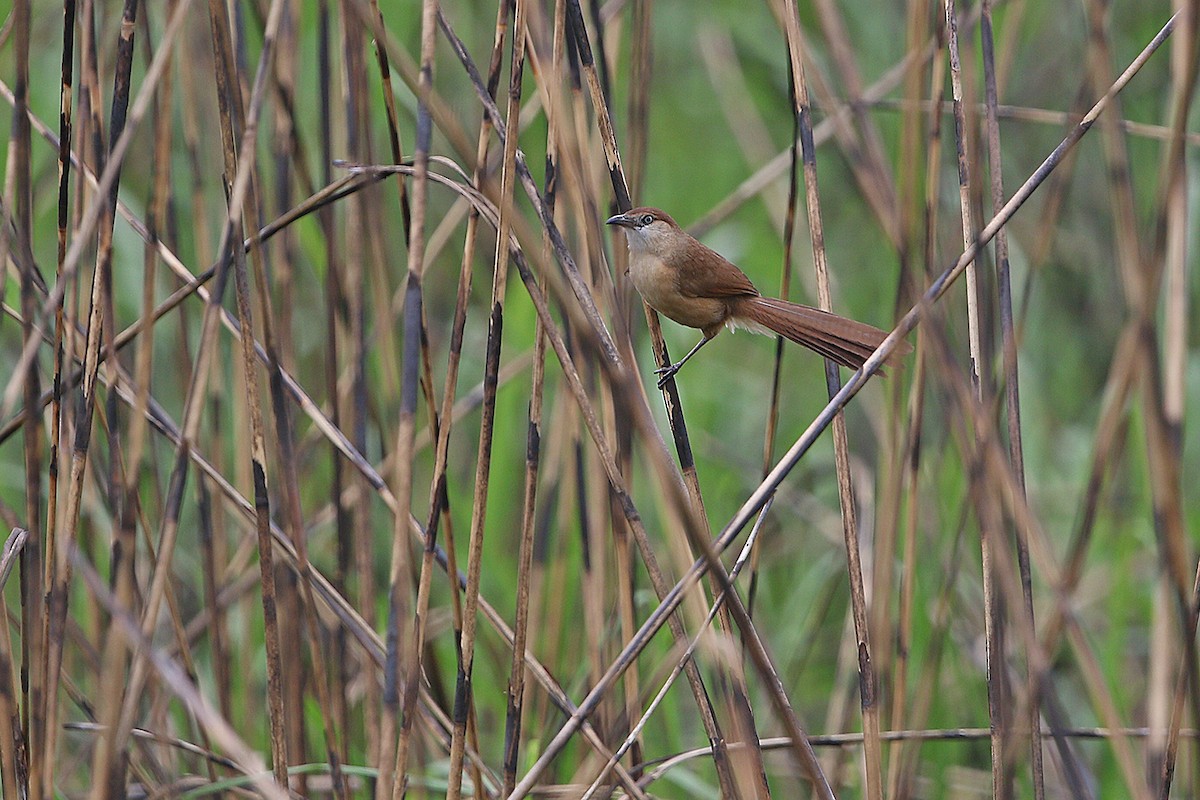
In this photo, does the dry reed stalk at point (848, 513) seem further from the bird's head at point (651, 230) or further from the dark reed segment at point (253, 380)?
the dark reed segment at point (253, 380)

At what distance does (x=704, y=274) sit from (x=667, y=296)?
12 cm

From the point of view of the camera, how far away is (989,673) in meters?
1.57

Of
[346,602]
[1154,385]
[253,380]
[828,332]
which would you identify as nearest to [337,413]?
[346,602]

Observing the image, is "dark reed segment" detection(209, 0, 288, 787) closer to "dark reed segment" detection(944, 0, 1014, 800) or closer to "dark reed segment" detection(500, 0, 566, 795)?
"dark reed segment" detection(500, 0, 566, 795)

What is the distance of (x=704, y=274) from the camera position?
224 cm

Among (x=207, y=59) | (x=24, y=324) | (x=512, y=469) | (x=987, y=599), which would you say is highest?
(x=207, y=59)

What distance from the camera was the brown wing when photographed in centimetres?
220

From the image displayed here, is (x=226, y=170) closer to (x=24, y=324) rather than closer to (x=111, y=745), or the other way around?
(x=24, y=324)

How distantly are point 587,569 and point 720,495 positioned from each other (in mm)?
851

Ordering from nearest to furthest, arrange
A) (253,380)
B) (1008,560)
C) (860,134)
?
(1008,560) → (860,134) → (253,380)

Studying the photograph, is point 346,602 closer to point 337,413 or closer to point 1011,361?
point 337,413

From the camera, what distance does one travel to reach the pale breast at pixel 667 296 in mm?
2123

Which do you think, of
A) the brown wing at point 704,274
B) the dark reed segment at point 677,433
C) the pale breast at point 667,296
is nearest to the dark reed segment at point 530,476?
the dark reed segment at point 677,433

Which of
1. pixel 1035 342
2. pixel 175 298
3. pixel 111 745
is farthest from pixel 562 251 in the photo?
pixel 1035 342
